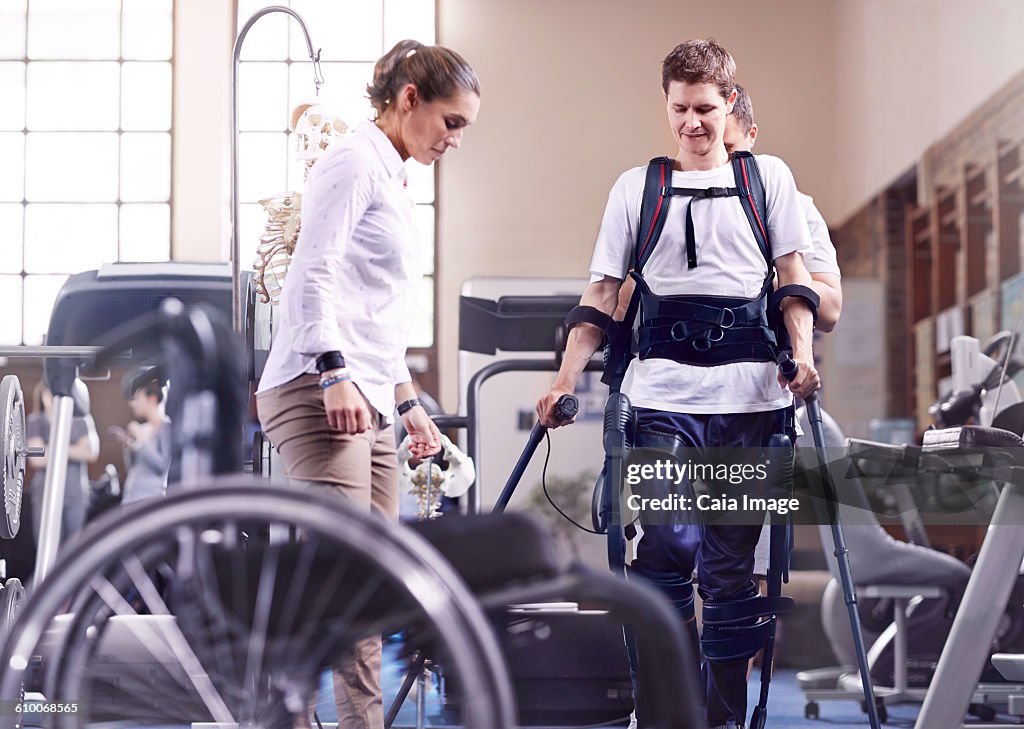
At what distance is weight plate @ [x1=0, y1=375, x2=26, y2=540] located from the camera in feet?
8.28

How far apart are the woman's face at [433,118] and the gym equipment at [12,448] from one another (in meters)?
1.19

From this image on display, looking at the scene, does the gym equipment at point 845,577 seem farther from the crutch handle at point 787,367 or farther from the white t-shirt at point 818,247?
the white t-shirt at point 818,247

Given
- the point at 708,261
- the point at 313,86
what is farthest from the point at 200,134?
the point at 708,261

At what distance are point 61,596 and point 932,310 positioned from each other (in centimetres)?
360

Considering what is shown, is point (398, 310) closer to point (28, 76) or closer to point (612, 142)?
point (612, 142)

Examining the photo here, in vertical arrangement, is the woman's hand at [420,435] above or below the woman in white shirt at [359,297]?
below

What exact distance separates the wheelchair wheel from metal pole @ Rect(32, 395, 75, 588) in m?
1.10

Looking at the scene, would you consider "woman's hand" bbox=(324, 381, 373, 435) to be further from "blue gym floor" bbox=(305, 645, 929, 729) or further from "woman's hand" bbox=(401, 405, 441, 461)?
"blue gym floor" bbox=(305, 645, 929, 729)

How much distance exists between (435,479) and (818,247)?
3.01 feet

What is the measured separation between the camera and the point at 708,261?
6.95 feet

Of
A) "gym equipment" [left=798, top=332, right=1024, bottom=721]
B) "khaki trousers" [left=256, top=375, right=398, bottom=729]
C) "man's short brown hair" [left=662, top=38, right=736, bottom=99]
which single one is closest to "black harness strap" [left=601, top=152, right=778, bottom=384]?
"man's short brown hair" [left=662, top=38, right=736, bottom=99]

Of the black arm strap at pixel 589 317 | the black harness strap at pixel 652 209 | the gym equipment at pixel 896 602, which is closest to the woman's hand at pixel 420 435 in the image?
the black arm strap at pixel 589 317

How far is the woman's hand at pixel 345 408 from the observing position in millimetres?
1705

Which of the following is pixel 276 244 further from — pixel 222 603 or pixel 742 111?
pixel 222 603
